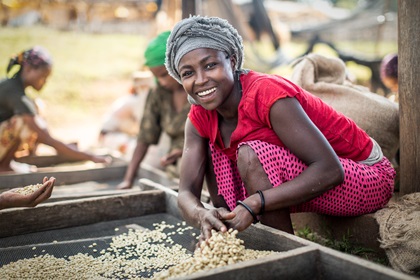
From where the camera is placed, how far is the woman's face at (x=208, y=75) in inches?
92.7

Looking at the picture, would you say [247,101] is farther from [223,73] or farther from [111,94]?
[111,94]

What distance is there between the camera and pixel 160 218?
122 inches

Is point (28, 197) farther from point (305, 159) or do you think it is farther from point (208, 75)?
point (305, 159)

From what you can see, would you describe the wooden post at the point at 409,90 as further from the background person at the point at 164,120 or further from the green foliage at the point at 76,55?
the green foliage at the point at 76,55

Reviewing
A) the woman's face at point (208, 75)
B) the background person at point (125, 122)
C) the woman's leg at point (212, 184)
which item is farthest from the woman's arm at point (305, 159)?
the background person at point (125, 122)

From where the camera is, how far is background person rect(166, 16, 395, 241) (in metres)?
2.17

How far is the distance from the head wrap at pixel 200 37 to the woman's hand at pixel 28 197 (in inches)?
36.8

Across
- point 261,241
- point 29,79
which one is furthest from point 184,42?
point 29,79

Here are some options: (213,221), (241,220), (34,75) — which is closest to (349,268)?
(241,220)

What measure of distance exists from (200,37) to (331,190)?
1011 mm

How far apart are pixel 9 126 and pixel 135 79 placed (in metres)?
1.78

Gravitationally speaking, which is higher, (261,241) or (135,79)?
(135,79)

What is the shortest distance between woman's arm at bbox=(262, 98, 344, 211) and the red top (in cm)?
9

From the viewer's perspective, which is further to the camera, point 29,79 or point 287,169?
point 29,79
